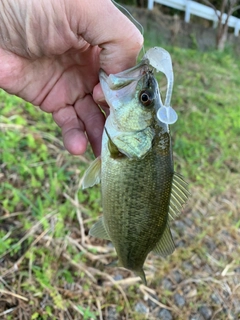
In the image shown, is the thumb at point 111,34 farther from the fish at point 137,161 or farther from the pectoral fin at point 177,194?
the pectoral fin at point 177,194

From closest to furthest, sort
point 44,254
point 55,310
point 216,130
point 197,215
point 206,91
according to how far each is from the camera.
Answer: point 55,310
point 44,254
point 197,215
point 216,130
point 206,91

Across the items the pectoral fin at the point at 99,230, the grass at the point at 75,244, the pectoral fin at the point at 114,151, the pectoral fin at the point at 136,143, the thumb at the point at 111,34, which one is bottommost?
the grass at the point at 75,244

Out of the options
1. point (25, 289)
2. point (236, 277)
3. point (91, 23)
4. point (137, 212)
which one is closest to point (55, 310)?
point (25, 289)

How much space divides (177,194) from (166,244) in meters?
0.26

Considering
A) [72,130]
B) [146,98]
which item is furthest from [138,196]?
[72,130]

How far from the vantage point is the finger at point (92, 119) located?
2104mm

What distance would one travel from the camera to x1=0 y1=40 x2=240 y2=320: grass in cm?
262

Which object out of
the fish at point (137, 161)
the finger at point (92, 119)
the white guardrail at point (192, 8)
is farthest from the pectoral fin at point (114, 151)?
the white guardrail at point (192, 8)

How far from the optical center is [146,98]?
1.72 meters

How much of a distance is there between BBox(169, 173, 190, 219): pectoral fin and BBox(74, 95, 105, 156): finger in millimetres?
488

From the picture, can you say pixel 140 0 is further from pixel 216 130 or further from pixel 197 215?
pixel 197 215

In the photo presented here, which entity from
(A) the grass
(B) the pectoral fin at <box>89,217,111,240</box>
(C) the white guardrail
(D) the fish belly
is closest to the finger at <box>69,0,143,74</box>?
(D) the fish belly

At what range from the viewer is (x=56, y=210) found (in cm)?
300

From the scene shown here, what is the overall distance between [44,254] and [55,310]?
39cm
